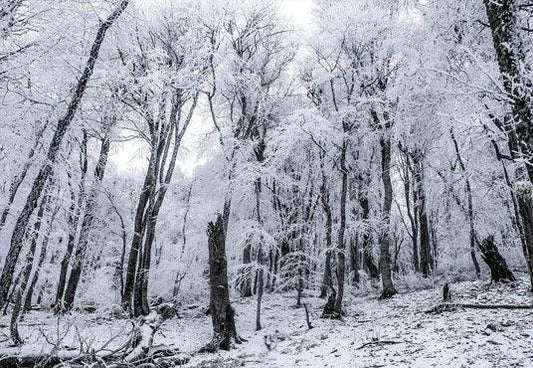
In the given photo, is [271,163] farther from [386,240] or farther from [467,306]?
[467,306]

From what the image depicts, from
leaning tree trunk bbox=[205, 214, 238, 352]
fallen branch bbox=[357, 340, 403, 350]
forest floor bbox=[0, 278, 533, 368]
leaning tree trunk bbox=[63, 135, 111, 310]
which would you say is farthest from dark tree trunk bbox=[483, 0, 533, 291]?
leaning tree trunk bbox=[63, 135, 111, 310]

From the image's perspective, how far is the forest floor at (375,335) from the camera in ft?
18.4

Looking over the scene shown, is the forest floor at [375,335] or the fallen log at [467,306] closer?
the forest floor at [375,335]

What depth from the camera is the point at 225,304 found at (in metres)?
10.2

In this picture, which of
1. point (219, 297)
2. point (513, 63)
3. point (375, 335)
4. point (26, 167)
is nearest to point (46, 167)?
point (26, 167)

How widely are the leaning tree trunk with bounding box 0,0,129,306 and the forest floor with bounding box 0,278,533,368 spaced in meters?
1.23

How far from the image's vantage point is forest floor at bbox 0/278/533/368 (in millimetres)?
5617

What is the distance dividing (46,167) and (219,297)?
5398 millimetres

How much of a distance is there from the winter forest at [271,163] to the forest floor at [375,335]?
7 cm

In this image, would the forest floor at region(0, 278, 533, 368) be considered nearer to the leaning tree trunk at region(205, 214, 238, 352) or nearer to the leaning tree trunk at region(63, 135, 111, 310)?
the leaning tree trunk at region(205, 214, 238, 352)

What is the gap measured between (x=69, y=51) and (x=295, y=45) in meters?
11.8

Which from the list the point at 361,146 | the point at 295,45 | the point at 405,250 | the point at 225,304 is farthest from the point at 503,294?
the point at 405,250

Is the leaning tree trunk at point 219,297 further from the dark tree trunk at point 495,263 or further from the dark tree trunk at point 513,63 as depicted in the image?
the dark tree trunk at point 513,63

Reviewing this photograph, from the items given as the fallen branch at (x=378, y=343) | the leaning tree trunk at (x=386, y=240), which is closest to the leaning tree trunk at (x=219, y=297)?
the fallen branch at (x=378, y=343)
